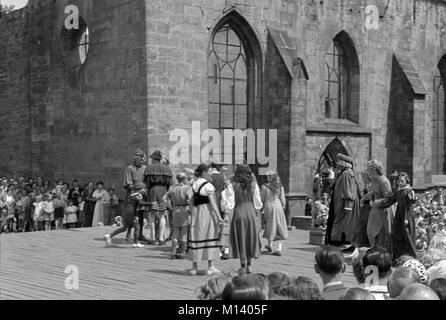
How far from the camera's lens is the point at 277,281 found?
4.33m

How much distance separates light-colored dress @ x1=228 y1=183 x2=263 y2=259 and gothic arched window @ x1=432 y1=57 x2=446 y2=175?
1709 centimetres

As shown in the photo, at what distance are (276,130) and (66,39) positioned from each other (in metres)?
6.91

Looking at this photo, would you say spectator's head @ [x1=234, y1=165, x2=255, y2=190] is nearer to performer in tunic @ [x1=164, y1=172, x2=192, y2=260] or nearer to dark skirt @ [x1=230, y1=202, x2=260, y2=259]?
dark skirt @ [x1=230, y1=202, x2=260, y2=259]

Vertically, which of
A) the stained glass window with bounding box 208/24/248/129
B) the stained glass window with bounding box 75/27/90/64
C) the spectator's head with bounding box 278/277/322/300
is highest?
the stained glass window with bounding box 75/27/90/64

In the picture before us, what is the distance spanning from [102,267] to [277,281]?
676 cm

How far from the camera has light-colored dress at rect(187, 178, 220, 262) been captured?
10.1 metres

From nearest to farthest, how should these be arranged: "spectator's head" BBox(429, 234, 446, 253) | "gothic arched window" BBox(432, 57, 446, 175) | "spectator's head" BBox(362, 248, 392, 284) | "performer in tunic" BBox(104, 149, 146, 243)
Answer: "spectator's head" BBox(362, 248, 392, 284), "spectator's head" BBox(429, 234, 446, 253), "performer in tunic" BBox(104, 149, 146, 243), "gothic arched window" BBox(432, 57, 446, 175)

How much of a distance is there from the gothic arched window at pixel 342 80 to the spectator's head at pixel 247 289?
18.7 metres

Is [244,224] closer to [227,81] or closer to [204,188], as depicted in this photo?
[204,188]

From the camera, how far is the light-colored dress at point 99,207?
17.7 meters

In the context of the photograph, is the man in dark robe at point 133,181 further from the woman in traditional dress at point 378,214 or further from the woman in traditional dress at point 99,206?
the woman in traditional dress at point 378,214

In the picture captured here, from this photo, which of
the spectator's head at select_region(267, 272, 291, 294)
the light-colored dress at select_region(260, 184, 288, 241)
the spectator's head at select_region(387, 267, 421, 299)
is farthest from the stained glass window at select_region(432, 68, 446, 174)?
the spectator's head at select_region(267, 272, 291, 294)

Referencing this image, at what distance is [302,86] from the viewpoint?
19312 millimetres
